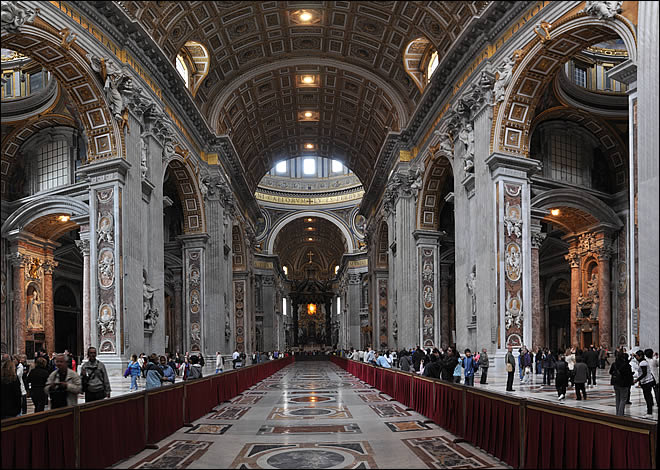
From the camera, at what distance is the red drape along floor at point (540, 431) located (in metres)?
5.68

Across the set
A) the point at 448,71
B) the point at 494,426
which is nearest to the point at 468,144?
the point at 448,71

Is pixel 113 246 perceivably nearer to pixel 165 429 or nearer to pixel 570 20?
pixel 165 429

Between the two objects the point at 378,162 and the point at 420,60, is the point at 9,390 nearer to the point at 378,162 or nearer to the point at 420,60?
the point at 420,60

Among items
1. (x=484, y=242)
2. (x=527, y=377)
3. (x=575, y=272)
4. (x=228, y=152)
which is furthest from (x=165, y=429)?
(x=228, y=152)

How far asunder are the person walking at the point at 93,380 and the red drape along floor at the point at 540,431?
535cm

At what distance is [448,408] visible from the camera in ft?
35.0

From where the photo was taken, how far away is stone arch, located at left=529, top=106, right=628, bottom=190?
70.0 feet

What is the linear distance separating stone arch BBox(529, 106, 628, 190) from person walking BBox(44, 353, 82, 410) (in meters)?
17.3

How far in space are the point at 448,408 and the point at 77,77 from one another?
12.1 m

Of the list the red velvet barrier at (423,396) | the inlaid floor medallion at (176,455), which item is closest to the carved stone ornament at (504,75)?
the red velvet barrier at (423,396)

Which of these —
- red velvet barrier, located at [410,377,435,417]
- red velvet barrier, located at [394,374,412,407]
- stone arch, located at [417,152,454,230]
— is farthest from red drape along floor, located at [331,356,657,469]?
stone arch, located at [417,152,454,230]

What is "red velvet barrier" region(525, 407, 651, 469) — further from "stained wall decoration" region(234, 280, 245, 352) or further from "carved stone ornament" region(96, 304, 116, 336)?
"stained wall decoration" region(234, 280, 245, 352)

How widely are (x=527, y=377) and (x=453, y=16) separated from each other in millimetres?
11674

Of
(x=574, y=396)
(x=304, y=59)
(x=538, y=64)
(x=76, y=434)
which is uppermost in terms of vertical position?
(x=304, y=59)
